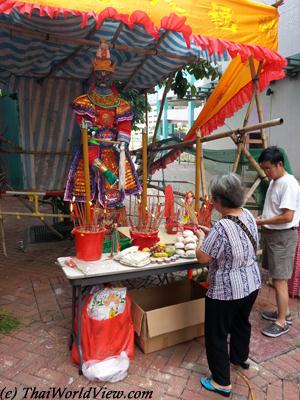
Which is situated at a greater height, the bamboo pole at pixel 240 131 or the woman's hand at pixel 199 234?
the bamboo pole at pixel 240 131

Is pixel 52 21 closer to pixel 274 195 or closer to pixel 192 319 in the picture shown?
pixel 274 195

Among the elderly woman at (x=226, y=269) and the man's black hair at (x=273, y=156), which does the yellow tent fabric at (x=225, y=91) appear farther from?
the elderly woman at (x=226, y=269)

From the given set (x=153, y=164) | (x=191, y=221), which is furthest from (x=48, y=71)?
(x=191, y=221)

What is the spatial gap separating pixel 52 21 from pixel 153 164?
2777 millimetres

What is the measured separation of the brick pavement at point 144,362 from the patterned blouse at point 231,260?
0.69 metres

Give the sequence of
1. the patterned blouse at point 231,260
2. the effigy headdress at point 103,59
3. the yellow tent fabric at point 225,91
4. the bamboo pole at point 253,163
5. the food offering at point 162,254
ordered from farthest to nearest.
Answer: the yellow tent fabric at point 225,91
the bamboo pole at point 253,163
the effigy headdress at point 103,59
the food offering at point 162,254
the patterned blouse at point 231,260

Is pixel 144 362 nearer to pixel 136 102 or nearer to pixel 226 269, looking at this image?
pixel 226 269

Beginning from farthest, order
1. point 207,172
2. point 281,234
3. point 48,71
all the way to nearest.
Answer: point 207,172, point 48,71, point 281,234

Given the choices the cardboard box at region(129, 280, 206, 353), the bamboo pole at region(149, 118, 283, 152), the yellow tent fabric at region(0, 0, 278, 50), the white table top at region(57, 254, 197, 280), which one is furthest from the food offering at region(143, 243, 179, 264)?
the yellow tent fabric at region(0, 0, 278, 50)

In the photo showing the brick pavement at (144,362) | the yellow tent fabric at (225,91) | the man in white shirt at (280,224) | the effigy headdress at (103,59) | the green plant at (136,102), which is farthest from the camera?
the green plant at (136,102)

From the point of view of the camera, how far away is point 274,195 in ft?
9.02

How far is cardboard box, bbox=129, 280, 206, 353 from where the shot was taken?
8.03 ft

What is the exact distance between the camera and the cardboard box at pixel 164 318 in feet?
8.03

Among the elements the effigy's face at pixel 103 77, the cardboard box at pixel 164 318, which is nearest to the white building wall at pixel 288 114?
the effigy's face at pixel 103 77
